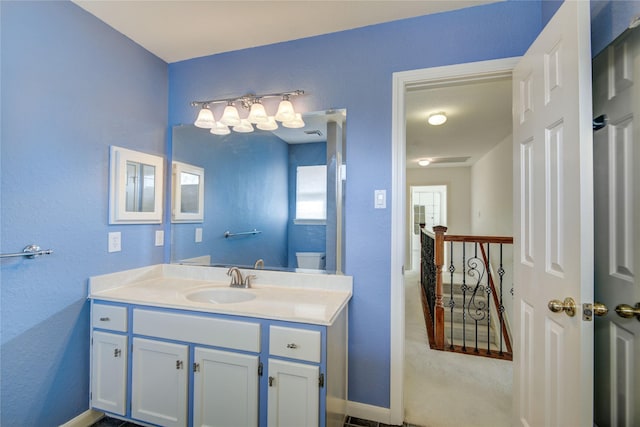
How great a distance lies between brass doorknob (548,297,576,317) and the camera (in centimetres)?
97

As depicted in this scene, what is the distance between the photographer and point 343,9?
63.7 inches

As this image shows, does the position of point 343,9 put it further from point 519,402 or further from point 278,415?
point 519,402

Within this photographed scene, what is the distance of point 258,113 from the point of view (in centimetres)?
188

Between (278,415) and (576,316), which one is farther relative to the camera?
(278,415)

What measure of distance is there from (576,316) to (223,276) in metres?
1.89

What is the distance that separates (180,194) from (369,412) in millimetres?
1954

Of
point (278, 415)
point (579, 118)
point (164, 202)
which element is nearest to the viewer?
point (579, 118)

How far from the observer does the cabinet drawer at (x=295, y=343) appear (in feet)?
4.22

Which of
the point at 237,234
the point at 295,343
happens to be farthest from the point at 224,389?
the point at 237,234

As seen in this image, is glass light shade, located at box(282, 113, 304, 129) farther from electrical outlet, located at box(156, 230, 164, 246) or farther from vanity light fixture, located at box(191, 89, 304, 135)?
electrical outlet, located at box(156, 230, 164, 246)

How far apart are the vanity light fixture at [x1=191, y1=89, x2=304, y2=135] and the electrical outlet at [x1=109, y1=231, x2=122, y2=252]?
89 cm

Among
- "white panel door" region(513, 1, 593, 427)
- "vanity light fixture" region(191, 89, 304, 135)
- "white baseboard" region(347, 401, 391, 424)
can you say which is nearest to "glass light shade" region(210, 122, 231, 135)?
"vanity light fixture" region(191, 89, 304, 135)

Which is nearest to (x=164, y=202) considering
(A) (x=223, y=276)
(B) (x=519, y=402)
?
(A) (x=223, y=276)

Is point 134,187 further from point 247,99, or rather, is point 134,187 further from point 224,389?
point 224,389
